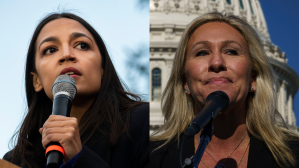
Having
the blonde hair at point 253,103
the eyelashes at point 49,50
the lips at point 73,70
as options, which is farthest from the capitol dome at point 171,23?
the lips at point 73,70

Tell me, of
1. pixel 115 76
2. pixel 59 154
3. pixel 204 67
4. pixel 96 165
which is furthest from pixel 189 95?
pixel 59 154

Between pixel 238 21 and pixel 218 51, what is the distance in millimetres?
295

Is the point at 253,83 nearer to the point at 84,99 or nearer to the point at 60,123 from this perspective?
the point at 84,99

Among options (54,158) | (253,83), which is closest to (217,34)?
(253,83)

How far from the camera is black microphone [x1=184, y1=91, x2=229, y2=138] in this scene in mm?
1789

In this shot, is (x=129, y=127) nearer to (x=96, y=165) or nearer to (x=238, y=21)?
(x=96, y=165)

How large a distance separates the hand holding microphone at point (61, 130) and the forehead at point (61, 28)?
679mm

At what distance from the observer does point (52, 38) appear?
2658 mm

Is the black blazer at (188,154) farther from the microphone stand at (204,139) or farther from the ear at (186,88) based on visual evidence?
the microphone stand at (204,139)

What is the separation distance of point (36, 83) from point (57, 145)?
42.5 inches

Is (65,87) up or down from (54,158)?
up

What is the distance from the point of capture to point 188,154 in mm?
2766

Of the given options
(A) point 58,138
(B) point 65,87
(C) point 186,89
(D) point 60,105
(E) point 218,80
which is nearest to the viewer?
(A) point 58,138

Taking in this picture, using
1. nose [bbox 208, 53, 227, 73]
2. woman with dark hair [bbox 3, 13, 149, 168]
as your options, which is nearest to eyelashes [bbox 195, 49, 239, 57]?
nose [bbox 208, 53, 227, 73]
